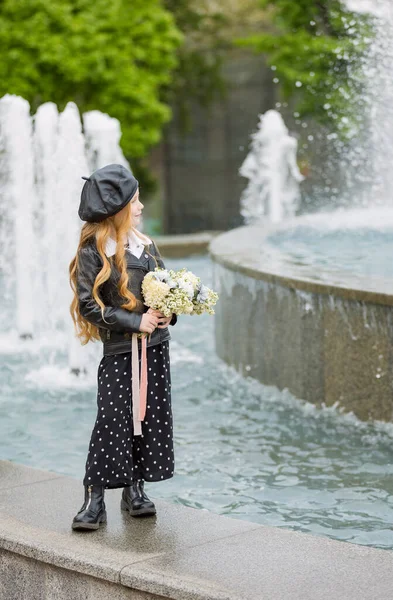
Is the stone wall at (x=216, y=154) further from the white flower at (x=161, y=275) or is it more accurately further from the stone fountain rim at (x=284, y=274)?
the white flower at (x=161, y=275)

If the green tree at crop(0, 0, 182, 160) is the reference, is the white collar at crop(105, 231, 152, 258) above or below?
below

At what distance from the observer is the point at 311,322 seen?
7.73 m

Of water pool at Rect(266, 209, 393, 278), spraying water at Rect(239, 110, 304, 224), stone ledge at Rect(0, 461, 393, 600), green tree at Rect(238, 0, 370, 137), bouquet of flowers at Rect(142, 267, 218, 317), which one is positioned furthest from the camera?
green tree at Rect(238, 0, 370, 137)

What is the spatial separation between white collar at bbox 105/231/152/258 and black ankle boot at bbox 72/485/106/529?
94cm

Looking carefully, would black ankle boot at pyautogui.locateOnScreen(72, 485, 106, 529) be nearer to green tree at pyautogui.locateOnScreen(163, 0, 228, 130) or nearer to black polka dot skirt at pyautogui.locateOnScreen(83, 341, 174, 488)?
black polka dot skirt at pyautogui.locateOnScreen(83, 341, 174, 488)

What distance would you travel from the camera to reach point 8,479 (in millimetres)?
5352

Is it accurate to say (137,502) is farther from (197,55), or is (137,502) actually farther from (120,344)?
(197,55)

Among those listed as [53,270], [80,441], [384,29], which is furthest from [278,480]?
[384,29]

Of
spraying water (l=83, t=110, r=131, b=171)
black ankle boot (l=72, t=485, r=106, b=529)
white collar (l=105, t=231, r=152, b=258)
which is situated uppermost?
spraying water (l=83, t=110, r=131, b=171)

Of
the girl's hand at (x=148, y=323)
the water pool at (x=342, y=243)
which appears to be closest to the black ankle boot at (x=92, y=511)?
the girl's hand at (x=148, y=323)

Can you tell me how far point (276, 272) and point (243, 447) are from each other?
1.67 meters

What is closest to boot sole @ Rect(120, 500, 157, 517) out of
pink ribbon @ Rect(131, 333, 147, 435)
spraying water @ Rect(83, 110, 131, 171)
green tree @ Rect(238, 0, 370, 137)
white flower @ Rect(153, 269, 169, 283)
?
pink ribbon @ Rect(131, 333, 147, 435)

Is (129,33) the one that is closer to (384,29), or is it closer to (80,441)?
(384,29)

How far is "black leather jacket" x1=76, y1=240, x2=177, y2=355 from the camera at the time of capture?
15.1 feet
